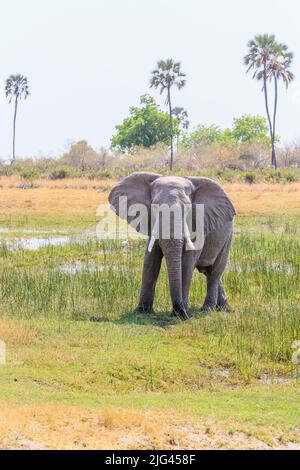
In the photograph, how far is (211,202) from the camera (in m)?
14.0

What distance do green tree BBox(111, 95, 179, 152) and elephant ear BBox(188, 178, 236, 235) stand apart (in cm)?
6762

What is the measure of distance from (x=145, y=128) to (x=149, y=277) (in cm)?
6966

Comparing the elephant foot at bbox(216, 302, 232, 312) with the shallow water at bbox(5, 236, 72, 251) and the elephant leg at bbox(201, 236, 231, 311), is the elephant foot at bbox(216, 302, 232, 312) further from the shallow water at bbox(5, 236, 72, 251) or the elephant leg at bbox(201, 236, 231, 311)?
the shallow water at bbox(5, 236, 72, 251)

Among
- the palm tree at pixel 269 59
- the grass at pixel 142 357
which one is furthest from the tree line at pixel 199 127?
the grass at pixel 142 357

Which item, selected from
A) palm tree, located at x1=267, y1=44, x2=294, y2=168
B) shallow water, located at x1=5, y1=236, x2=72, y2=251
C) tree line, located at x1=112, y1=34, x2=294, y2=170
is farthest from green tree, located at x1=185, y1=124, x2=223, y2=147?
shallow water, located at x1=5, y1=236, x2=72, y2=251

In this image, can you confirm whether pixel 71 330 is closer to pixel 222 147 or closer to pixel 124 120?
pixel 222 147

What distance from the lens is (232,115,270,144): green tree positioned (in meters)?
90.8

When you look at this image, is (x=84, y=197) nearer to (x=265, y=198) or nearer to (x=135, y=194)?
(x=265, y=198)

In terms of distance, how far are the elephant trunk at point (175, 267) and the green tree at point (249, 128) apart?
78364 mm

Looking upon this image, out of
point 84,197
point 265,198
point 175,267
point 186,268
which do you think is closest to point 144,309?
point 186,268

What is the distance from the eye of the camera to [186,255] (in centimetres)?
1329

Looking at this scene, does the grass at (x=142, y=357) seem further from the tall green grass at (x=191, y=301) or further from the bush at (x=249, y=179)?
the bush at (x=249, y=179)

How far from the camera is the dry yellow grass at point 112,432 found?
7.07 m
